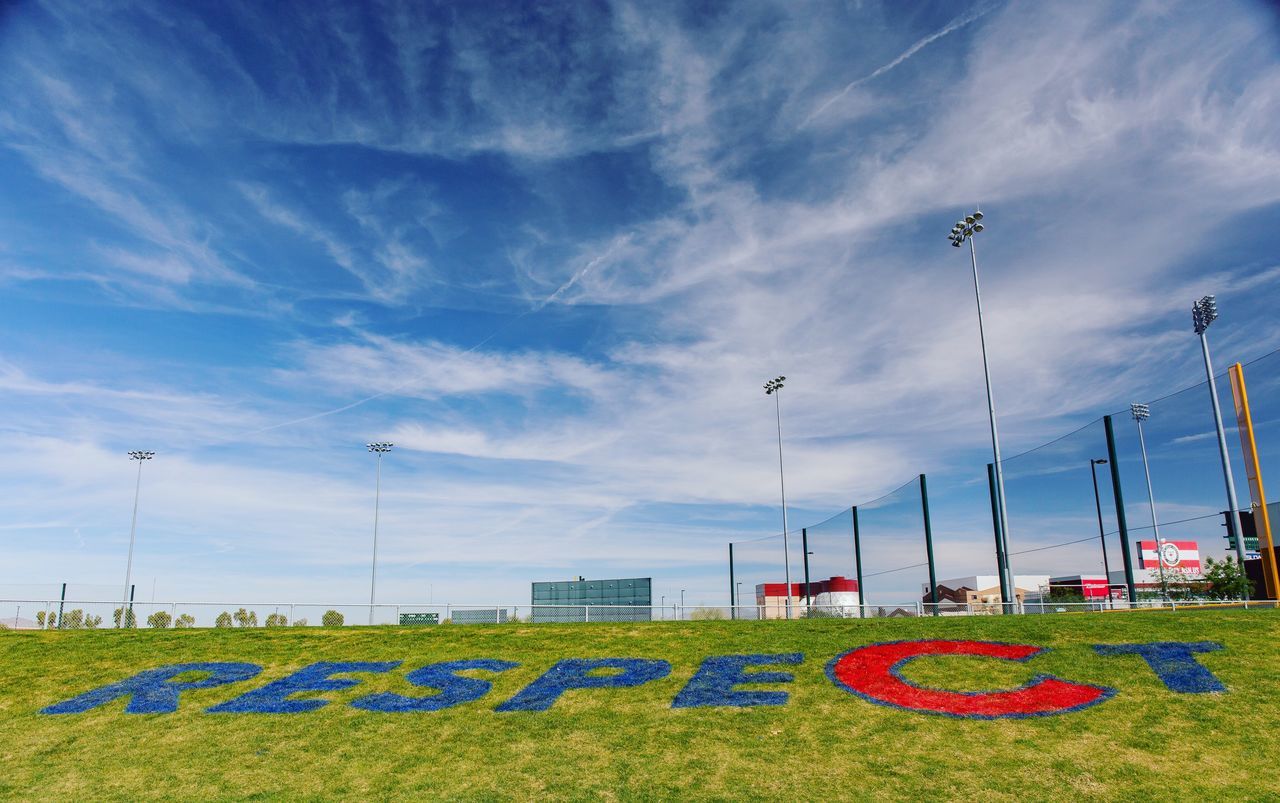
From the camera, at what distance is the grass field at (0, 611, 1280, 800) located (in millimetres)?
13984

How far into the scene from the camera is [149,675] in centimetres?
2375

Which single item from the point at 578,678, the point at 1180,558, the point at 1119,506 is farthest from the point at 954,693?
the point at 1180,558

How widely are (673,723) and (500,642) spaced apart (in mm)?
10809

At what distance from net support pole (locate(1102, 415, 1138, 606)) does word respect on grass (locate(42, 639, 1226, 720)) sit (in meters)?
9.11

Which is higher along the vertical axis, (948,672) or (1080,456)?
(1080,456)

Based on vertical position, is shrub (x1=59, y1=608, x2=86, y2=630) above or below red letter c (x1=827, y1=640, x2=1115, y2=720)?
above

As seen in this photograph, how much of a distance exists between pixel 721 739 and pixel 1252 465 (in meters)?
23.3

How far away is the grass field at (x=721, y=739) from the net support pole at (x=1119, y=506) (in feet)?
14.7

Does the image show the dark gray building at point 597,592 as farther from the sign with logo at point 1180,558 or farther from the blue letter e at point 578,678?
the blue letter e at point 578,678

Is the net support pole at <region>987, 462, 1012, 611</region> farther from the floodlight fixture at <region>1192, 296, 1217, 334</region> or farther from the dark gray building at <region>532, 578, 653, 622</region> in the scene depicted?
the dark gray building at <region>532, 578, 653, 622</region>

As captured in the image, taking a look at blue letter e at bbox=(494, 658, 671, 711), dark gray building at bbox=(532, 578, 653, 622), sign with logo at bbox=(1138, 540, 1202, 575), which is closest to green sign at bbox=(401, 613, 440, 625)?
blue letter e at bbox=(494, 658, 671, 711)

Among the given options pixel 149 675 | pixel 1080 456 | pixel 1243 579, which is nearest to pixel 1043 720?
pixel 1243 579

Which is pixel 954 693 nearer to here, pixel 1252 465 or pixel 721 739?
pixel 721 739

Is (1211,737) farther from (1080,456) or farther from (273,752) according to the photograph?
(1080,456)
